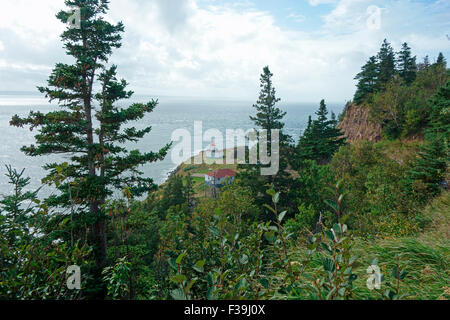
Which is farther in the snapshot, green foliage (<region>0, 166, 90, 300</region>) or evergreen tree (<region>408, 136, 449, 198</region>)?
evergreen tree (<region>408, 136, 449, 198</region>)

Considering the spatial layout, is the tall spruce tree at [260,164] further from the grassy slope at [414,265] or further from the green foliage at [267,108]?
the grassy slope at [414,265]

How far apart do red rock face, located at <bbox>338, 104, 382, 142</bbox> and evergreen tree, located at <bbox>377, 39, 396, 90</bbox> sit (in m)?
5.16

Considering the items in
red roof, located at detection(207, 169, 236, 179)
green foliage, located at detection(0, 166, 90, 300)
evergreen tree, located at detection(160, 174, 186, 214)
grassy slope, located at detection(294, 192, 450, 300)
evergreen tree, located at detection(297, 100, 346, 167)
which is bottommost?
evergreen tree, located at detection(160, 174, 186, 214)

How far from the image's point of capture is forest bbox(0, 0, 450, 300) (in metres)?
1.83

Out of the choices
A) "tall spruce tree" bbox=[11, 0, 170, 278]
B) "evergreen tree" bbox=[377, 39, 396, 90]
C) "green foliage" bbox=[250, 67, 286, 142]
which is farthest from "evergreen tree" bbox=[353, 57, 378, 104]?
"tall spruce tree" bbox=[11, 0, 170, 278]

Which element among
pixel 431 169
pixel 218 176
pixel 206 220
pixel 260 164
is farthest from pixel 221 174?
pixel 206 220

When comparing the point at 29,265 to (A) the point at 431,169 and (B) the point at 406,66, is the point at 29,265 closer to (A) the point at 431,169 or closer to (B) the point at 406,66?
(A) the point at 431,169

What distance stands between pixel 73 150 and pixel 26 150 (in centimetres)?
147

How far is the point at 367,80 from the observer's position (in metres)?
40.2

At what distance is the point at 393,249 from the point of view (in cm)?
300

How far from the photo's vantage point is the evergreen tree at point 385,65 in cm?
3959

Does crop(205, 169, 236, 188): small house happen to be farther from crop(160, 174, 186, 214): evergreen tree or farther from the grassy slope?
the grassy slope
